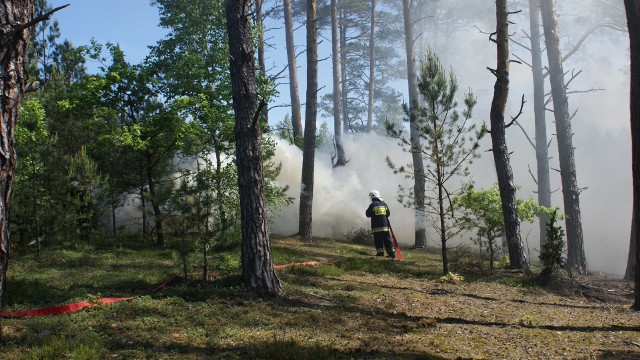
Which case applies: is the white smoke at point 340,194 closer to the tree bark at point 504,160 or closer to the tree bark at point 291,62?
the tree bark at point 291,62

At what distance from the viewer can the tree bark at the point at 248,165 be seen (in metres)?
7.23

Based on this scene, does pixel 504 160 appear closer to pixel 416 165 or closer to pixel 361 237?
pixel 416 165

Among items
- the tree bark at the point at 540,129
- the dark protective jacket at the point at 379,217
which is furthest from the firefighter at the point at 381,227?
the tree bark at the point at 540,129

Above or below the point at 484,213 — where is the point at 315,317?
below

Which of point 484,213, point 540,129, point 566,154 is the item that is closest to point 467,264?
point 484,213

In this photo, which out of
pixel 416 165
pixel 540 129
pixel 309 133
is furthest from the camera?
pixel 540 129

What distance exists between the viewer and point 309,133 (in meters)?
16.9

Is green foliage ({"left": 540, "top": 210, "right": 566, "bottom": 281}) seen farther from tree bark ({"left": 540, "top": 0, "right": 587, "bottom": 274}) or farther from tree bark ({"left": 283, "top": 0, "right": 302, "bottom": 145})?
tree bark ({"left": 283, "top": 0, "right": 302, "bottom": 145})

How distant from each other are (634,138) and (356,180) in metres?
15.7

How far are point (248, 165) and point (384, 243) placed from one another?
728 centimetres

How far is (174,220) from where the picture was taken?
8234mm

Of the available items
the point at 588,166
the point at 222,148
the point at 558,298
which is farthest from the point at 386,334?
the point at 588,166

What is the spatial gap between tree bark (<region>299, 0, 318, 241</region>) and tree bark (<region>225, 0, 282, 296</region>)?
8.44 m

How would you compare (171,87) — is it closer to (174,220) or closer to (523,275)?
(174,220)
